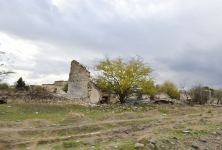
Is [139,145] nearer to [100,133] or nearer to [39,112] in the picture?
[100,133]

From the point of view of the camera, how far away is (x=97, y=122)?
78.4 feet

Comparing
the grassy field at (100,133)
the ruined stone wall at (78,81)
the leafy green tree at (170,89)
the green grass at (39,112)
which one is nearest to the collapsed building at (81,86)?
the ruined stone wall at (78,81)

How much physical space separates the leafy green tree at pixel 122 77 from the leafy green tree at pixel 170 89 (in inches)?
1226

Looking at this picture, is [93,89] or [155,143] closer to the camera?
[155,143]

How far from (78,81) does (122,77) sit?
5.00m

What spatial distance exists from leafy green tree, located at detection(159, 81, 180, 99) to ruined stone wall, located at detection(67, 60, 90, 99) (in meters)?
36.3

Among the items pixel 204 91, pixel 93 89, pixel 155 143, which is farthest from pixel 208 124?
pixel 204 91

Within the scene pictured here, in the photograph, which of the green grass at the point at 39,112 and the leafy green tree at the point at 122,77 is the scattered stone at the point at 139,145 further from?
the leafy green tree at the point at 122,77

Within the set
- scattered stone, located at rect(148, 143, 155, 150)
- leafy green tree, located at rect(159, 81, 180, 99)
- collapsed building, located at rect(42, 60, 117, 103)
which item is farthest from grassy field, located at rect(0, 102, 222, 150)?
leafy green tree, located at rect(159, 81, 180, 99)

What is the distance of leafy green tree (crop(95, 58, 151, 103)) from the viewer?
46.2 metres

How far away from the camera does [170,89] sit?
263 feet

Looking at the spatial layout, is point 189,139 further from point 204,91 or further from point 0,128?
point 204,91

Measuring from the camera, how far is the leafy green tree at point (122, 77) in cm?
Answer: 4619

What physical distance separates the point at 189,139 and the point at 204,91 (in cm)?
4245
